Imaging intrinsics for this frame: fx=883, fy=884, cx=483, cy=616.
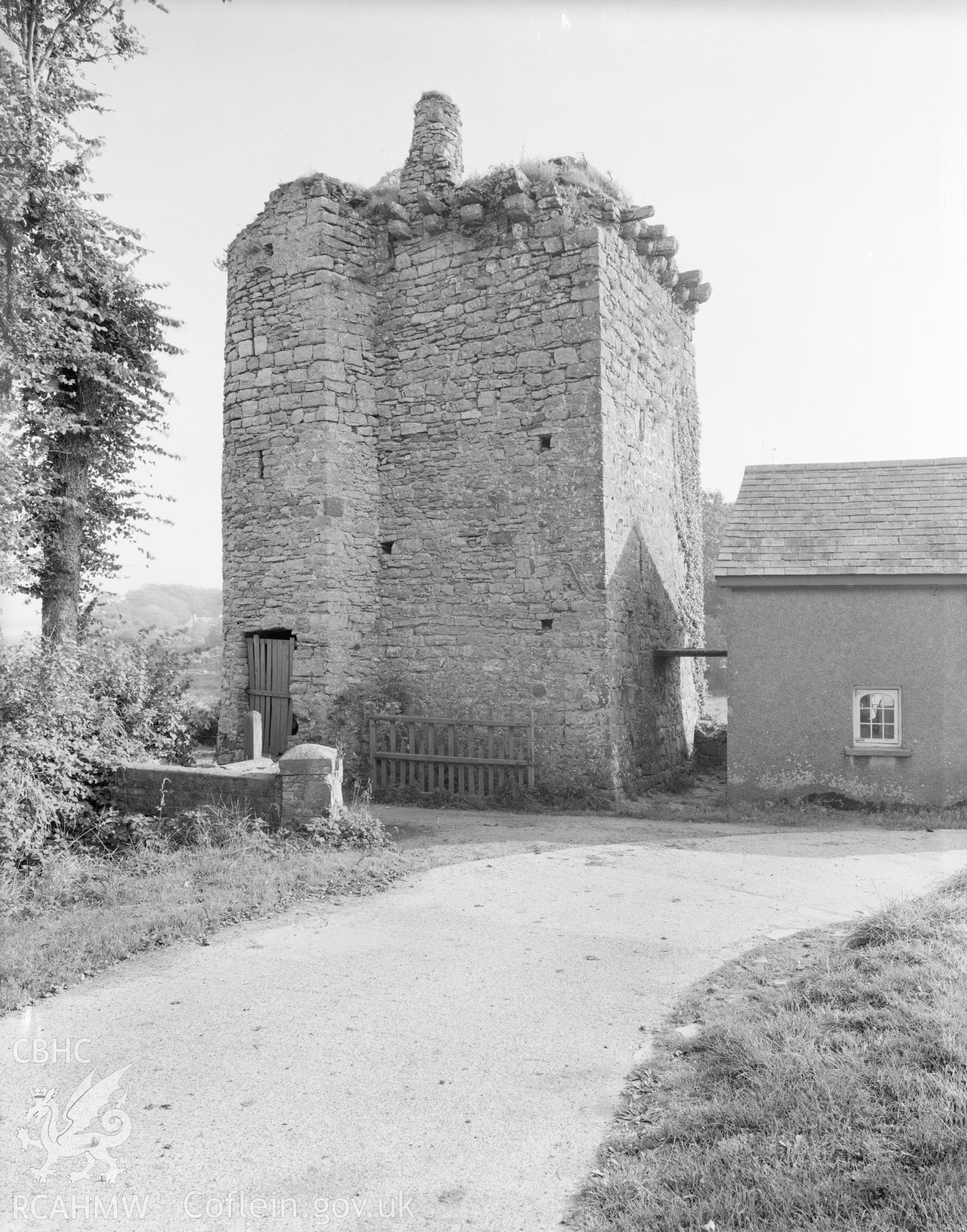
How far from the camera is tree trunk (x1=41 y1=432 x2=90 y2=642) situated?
15602 mm

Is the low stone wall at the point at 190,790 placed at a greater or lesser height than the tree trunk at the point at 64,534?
lesser

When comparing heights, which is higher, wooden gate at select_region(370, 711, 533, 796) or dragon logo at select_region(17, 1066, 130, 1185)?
wooden gate at select_region(370, 711, 533, 796)

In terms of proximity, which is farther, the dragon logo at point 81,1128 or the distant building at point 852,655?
the distant building at point 852,655

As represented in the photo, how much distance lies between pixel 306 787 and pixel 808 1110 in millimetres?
6076

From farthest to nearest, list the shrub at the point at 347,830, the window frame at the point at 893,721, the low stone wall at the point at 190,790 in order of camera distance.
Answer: the window frame at the point at 893,721
the low stone wall at the point at 190,790
the shrub at the point at 347,830

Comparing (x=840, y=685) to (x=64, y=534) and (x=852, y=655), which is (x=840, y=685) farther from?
(x=64, y=534)

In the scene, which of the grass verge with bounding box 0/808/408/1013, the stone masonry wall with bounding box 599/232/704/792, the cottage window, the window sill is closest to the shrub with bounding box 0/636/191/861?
the grass verge with bounding box 0/808/408/1013

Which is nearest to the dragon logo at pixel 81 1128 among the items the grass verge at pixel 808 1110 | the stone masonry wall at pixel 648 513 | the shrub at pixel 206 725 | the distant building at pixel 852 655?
the grass verge at pixel 808 1110

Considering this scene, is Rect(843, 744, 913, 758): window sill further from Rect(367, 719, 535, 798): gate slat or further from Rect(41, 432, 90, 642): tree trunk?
Rect(41, 432, 90, 642): tree trunk

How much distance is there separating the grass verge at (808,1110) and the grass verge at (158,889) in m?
3.51

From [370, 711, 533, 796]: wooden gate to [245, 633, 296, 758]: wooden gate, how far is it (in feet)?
4.32

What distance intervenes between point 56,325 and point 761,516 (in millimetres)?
11442

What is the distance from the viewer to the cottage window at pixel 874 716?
11.6 m

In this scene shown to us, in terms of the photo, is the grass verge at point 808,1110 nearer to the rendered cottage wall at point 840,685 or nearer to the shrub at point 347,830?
the shrub at point 347,830
